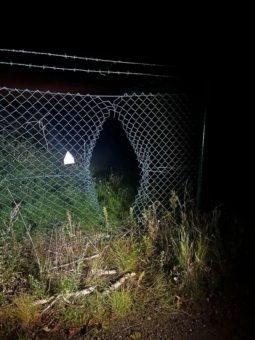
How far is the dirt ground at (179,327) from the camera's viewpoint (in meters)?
2.27

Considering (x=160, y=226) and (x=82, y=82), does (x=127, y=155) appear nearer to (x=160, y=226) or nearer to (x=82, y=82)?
(x=160, y=226)

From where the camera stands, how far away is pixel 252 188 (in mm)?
4801

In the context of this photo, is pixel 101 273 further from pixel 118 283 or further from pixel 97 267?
pixel 118 283

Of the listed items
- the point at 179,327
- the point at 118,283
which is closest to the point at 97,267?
the point at 118,283

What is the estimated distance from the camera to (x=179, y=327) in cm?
238

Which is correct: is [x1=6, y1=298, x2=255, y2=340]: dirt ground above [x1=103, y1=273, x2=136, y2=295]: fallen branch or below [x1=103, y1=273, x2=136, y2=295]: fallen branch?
below

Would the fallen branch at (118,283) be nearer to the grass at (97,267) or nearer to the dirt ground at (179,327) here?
the grass at (97,267)

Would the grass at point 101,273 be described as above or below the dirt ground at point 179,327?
above

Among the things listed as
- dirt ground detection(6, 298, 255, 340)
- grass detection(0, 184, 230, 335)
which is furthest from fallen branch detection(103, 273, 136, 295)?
dirt ground detection(6, 298, 255, 340)

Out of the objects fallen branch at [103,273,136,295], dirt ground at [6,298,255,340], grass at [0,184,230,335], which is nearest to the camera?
dirt ground at [6,298,255,340]

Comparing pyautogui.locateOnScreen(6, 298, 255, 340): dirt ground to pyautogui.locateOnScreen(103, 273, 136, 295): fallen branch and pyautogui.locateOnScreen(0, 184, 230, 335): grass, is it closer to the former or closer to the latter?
pyautogui.locateOnScreen(0, 184, 230, 335): grass

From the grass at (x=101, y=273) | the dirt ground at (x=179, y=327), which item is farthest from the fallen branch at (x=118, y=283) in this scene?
the dirt ground at (x=179, y=327)

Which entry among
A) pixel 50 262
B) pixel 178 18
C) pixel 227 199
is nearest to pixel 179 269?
pixel 50 262

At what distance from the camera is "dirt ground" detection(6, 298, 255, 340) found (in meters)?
2.27
